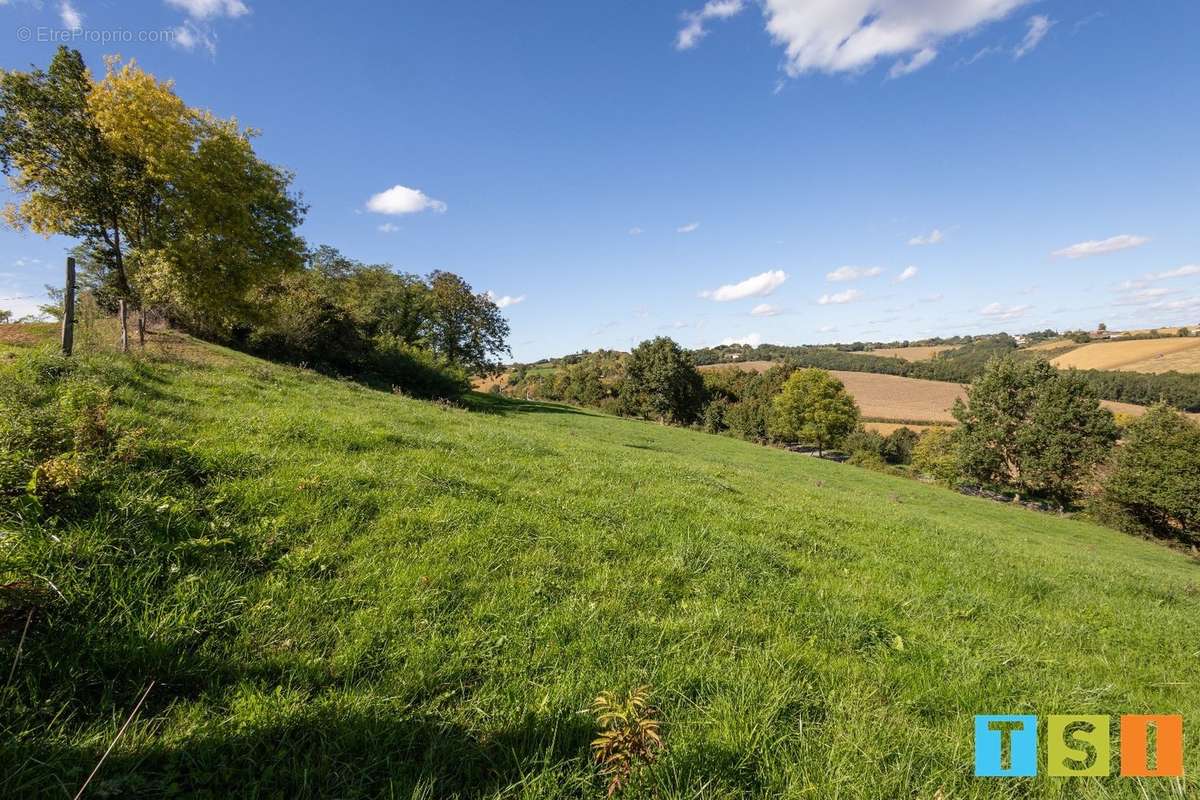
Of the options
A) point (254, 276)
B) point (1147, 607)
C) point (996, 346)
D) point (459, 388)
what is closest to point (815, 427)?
point (459, 388)

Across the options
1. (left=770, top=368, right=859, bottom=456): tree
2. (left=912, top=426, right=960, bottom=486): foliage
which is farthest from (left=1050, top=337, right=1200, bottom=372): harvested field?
(left=770, top=368, right=859, bottom=456): tree

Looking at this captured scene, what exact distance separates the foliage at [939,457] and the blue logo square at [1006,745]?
176 feet

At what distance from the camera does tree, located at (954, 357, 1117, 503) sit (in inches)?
1526

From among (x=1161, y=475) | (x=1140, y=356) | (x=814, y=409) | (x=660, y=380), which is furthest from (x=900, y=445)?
(x=1140, y=356)

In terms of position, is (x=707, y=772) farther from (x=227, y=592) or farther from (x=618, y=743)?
(x=227, y=592)

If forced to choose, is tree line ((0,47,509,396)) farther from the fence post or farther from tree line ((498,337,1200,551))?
tree line ((498,337,1200,551))

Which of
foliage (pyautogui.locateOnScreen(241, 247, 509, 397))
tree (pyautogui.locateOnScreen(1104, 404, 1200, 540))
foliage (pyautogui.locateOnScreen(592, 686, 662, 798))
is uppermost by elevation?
foliage (pyautogui.locateOnScreen(241, 247, 509, 397))

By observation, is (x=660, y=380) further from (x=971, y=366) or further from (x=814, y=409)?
(x=971, y=366)

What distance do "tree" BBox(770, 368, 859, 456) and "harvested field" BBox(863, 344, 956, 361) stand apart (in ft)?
307

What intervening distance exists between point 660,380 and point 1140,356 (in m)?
103

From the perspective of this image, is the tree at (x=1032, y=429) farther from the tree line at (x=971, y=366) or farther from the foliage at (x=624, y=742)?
the foliage at (x=624, y=742)

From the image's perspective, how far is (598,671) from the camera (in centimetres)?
324

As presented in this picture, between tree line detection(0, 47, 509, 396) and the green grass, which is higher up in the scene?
tree line detection(0, 47, 509, 396)

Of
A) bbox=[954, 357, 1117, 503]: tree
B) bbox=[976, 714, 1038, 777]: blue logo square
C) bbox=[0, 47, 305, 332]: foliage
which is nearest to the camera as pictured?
bbox=[976, 714, 1038, 777]: blue logo square
